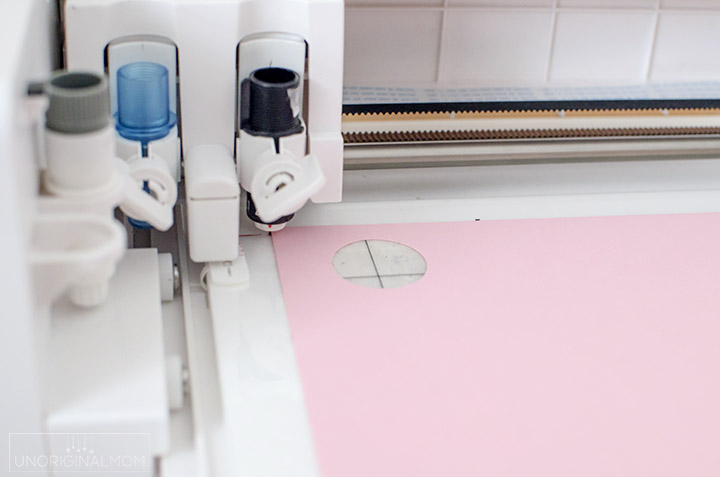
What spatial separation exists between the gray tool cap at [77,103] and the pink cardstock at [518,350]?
0.25 metres

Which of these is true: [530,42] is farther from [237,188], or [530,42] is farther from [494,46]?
[237,188]

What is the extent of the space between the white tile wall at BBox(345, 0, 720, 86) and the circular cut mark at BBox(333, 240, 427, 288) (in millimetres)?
320

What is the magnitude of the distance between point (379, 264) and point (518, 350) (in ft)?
0.58

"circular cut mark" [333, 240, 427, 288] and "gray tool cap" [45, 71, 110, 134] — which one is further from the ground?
"gray tool cap" [45, 71, 110, 134]

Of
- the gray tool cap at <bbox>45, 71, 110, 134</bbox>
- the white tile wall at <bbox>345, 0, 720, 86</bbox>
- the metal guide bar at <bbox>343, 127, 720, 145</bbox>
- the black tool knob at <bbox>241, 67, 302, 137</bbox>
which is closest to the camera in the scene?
the gray tool cap at <bbox>45, 71, 110, 134</bbox>

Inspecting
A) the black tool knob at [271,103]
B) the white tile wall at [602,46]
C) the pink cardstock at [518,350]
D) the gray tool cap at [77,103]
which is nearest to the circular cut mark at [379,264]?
the pink cardstock at [518,350]

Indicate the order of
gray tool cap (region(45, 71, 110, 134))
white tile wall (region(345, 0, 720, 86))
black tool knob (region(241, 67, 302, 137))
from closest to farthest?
gray tool cap (region(45, 71, 110, 134)) < black tool knob (region(241, 67, 302, 137)) < white tile wall (region(345, 0, 720, 86))

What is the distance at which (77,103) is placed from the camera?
0.54 metres

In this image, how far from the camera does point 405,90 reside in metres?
1.10

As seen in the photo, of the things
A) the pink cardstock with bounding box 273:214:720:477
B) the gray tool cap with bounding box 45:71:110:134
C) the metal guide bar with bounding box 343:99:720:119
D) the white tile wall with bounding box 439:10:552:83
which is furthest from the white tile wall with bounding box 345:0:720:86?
the gray tool cap with bounding box 45:71:110:134

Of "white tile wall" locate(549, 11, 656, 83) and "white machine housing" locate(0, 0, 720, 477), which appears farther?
"white tile wall" locate(549, 11, 656, 83)

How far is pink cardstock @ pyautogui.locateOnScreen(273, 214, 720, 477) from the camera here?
0.61 metres

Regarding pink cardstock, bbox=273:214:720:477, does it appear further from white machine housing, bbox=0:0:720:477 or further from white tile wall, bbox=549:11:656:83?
white tile wall, bbox=549:11:656:83

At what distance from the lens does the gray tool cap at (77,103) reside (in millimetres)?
542
